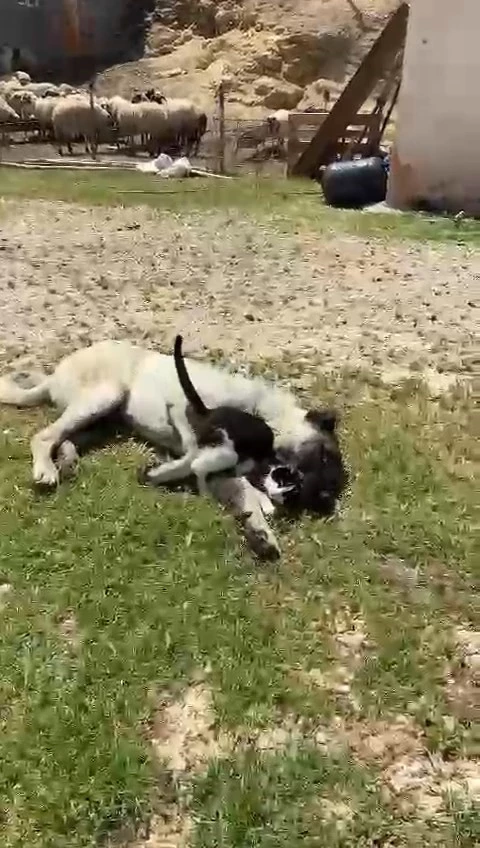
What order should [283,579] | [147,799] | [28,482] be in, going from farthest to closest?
[28,482] < [283,579] < [147,799]

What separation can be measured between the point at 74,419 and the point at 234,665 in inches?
80.7

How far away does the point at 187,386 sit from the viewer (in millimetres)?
4781

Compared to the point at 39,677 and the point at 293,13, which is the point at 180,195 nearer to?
the point at 39,677

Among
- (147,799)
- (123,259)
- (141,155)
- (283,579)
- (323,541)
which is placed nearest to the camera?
(147,799)

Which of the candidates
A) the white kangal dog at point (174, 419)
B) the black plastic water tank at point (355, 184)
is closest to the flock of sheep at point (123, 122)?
the black plastic water tank at point (355, 184)

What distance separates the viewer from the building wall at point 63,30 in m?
29.5

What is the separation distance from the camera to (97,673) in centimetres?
340

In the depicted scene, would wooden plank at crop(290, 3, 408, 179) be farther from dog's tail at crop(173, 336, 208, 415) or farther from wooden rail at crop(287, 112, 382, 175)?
dog's tail at crop(173, 336, 208, 415)

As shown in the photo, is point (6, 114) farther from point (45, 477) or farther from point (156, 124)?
point (45, 477)

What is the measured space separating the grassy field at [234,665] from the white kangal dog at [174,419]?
4.7 inches

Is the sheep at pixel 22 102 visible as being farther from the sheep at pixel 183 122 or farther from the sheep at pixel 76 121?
the sheep at pixel 183 122

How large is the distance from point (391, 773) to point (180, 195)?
1127cm

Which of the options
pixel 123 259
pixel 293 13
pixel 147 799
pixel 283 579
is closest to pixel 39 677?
pixel 147 799

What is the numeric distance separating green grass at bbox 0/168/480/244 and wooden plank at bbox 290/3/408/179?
0.64m
